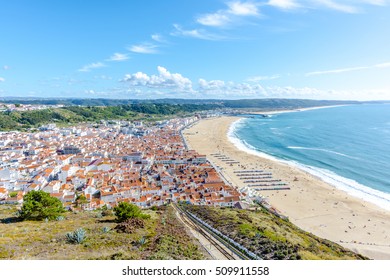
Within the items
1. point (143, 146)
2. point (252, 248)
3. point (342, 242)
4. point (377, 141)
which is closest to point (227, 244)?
point (252, 248)

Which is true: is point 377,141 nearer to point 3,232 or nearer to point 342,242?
point 342,242

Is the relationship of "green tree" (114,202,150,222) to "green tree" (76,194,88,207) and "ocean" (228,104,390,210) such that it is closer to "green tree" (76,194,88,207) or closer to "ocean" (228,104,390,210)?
"green tree" (76,194,88,207)

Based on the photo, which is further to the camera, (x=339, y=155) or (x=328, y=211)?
(x=339, y=155)

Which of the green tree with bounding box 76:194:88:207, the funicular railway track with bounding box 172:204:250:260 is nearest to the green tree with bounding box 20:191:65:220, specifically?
the green tree with bounding box 76:194:88:207

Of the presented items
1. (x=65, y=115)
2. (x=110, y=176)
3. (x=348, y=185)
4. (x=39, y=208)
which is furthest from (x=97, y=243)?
(x=65, y=115)

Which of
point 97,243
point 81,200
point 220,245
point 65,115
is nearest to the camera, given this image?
point 97,243

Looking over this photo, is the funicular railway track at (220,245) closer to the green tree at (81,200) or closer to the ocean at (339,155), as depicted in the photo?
the green tree at (81,200)

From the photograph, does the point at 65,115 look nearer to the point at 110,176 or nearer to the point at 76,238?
the point at 110,176
